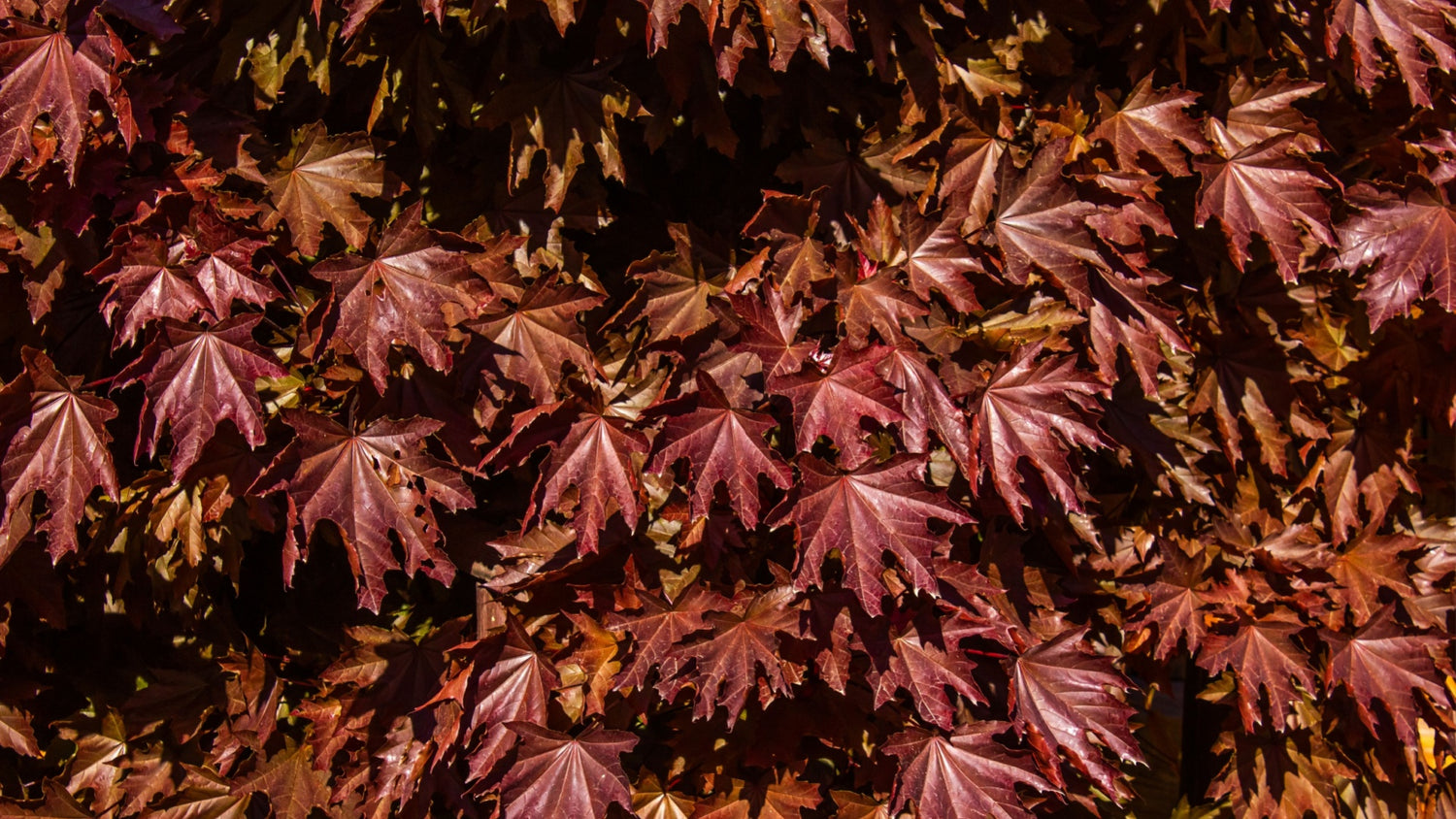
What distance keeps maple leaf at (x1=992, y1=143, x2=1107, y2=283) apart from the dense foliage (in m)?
0.01

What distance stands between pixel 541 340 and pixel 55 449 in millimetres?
990

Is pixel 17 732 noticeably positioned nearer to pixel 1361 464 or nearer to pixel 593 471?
pixel 593 471

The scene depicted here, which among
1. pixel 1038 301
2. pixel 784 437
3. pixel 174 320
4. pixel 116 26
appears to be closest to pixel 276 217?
pixel 174 320

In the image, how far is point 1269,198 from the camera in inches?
97.2

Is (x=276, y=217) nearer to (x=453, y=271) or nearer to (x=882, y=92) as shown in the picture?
(x=453, y=271)

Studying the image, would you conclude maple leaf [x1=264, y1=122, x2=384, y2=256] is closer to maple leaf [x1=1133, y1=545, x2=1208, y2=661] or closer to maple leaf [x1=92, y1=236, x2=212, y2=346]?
maple leaf [x1=92, y1=236, x2=212, y2=346]

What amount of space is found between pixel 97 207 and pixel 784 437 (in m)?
1.61

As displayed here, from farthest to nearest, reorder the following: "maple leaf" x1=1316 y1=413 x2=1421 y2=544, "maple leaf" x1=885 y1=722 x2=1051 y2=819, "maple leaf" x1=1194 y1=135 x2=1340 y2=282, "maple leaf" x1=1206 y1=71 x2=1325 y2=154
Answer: "maple leaf" x1=1316 y1=413 x2=1421 y2=544
"maple leaf" x1=1206 y1=71 x2=1325 y2=154
"maple leaf" x1=1194 y1=135 x2=1340 y2=282
"maple leaf" x1=885 y1=722 x2=1051 y2=819

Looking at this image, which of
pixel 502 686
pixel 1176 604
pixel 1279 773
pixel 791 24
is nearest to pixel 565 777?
pixel 502 686

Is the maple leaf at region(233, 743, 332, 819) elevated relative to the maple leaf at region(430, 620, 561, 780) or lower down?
lower down

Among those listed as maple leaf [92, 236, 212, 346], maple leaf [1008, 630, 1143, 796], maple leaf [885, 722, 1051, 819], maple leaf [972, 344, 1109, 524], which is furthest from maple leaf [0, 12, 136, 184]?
maple leaf [1008, 630, 1143, 796]

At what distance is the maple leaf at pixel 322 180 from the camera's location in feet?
7.74

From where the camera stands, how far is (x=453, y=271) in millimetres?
2152

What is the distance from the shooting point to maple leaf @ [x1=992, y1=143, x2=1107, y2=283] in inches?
91.3
